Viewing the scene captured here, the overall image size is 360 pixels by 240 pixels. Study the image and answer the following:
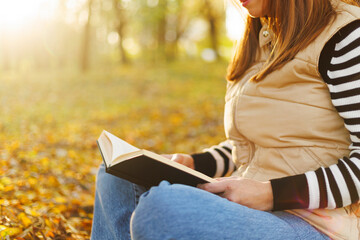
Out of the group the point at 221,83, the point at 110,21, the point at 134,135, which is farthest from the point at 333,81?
the point at 110,21

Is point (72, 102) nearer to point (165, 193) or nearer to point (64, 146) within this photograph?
point (64, 146)

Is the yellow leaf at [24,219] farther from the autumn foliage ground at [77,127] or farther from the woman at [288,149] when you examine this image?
the woman at [288,149]

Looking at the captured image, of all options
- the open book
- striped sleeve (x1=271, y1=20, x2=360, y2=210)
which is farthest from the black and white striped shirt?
the open book

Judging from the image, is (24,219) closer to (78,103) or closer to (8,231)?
(8,231)

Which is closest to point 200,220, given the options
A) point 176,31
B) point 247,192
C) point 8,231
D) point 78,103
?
point 247,192

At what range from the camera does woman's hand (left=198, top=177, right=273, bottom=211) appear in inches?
48.9

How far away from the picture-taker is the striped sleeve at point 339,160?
1204 millimetres

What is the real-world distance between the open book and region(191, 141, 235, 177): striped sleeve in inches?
17.9

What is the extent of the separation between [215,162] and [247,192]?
0.60 meters

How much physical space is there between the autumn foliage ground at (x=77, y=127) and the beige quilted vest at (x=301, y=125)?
4.35 ft

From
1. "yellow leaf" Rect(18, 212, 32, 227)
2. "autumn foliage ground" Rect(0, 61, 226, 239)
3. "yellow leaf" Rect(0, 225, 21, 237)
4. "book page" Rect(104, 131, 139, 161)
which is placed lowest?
"autumn foliage ground" Rect(0, 61, 226, 239)

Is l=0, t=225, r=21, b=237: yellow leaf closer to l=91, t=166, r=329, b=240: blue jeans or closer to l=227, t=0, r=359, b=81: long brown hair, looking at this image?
l=91, t=166, r=329, b=240: blue jeans

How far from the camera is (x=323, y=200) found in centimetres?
123

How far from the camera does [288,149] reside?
4.55 ft
